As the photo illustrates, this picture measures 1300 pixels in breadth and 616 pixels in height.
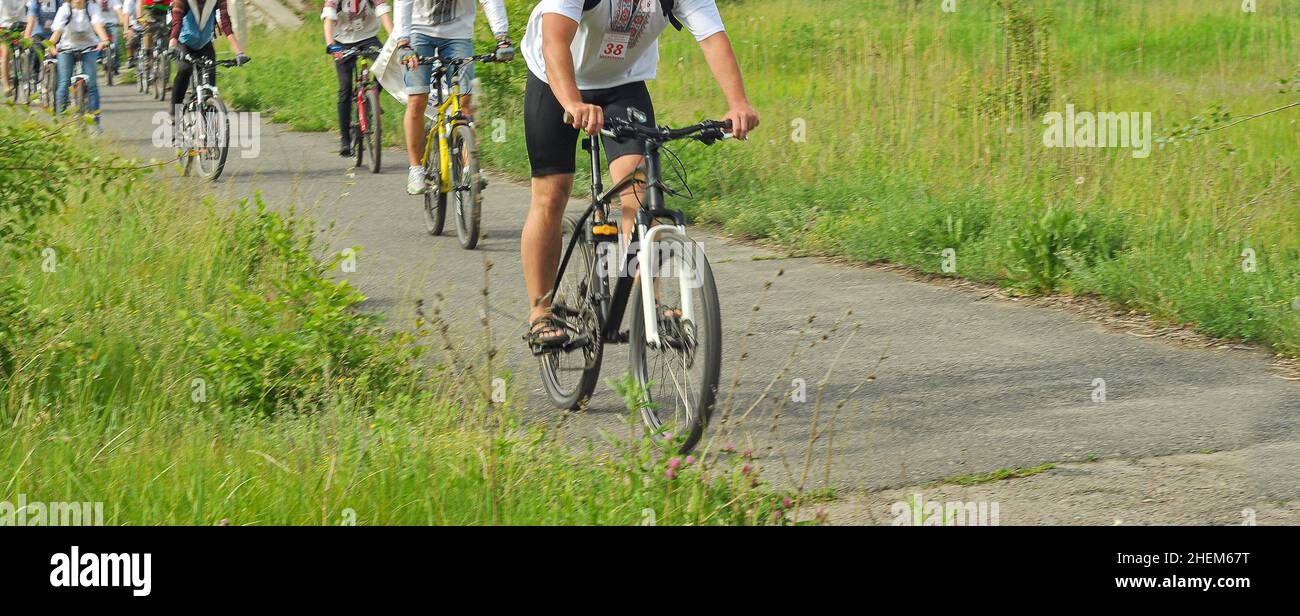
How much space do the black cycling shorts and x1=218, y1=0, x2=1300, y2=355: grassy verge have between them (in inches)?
117

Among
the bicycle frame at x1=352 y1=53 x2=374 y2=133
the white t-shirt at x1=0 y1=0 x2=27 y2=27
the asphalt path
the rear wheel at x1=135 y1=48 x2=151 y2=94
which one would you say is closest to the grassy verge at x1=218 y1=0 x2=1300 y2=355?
the asphalt path

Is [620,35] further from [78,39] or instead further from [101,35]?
[78,39]

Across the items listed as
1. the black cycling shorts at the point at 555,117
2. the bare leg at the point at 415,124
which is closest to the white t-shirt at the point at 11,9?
the bare leg at the point at 415,124

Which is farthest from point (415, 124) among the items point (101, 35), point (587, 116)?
point (101, 35)

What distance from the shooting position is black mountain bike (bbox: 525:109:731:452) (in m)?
4.75

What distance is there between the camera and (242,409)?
5.47 meters

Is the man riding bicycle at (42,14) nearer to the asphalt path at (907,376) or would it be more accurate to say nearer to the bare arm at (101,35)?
the bare arm at (101,35)

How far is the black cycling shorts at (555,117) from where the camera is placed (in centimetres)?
562

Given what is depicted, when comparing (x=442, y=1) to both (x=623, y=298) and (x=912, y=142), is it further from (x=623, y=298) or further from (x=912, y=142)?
(x=623, y=298)

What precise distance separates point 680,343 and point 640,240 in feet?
1.30

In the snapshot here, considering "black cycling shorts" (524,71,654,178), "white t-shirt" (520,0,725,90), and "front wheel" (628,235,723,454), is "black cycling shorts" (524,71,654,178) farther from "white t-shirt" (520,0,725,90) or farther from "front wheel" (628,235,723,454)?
"front wheel" (628,235,723,454)

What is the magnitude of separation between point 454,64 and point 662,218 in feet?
16.8

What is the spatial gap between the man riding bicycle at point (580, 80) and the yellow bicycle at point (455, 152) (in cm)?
357

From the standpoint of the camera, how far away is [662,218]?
505 centimetres
